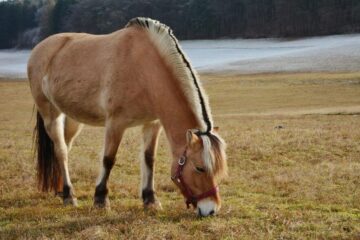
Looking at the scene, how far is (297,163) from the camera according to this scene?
457 inches

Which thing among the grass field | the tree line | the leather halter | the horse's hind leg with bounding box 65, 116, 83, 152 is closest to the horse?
the leather halter

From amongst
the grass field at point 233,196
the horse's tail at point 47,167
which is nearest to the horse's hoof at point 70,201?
the grass field at point 233,196

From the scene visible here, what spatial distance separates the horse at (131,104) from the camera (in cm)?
586

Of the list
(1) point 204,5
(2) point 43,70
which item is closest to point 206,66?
(1) point 204,5

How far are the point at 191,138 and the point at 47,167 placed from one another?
12.3ft

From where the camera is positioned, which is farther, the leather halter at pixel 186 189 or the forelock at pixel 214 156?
the leather halter at pixel 186 189

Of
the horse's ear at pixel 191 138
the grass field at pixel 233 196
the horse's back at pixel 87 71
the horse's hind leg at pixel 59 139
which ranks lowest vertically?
the grass field at pixel 233 196

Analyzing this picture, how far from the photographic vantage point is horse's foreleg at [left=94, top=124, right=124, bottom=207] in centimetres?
Answer: 683

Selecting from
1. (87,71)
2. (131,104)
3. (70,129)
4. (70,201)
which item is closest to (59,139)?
(70,129)

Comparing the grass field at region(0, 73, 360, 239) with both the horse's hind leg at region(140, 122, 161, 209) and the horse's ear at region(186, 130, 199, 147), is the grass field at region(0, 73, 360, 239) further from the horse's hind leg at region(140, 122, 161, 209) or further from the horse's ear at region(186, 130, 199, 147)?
the horse's ear at region(186, 130, 199, 147)

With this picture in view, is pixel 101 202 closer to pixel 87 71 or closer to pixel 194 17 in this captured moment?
pixel 87 71

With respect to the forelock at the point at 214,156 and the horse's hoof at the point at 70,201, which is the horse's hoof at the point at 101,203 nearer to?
the horse's hoof at the point at 70,201

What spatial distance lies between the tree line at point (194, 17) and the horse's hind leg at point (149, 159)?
99025mm

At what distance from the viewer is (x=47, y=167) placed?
845 cm
